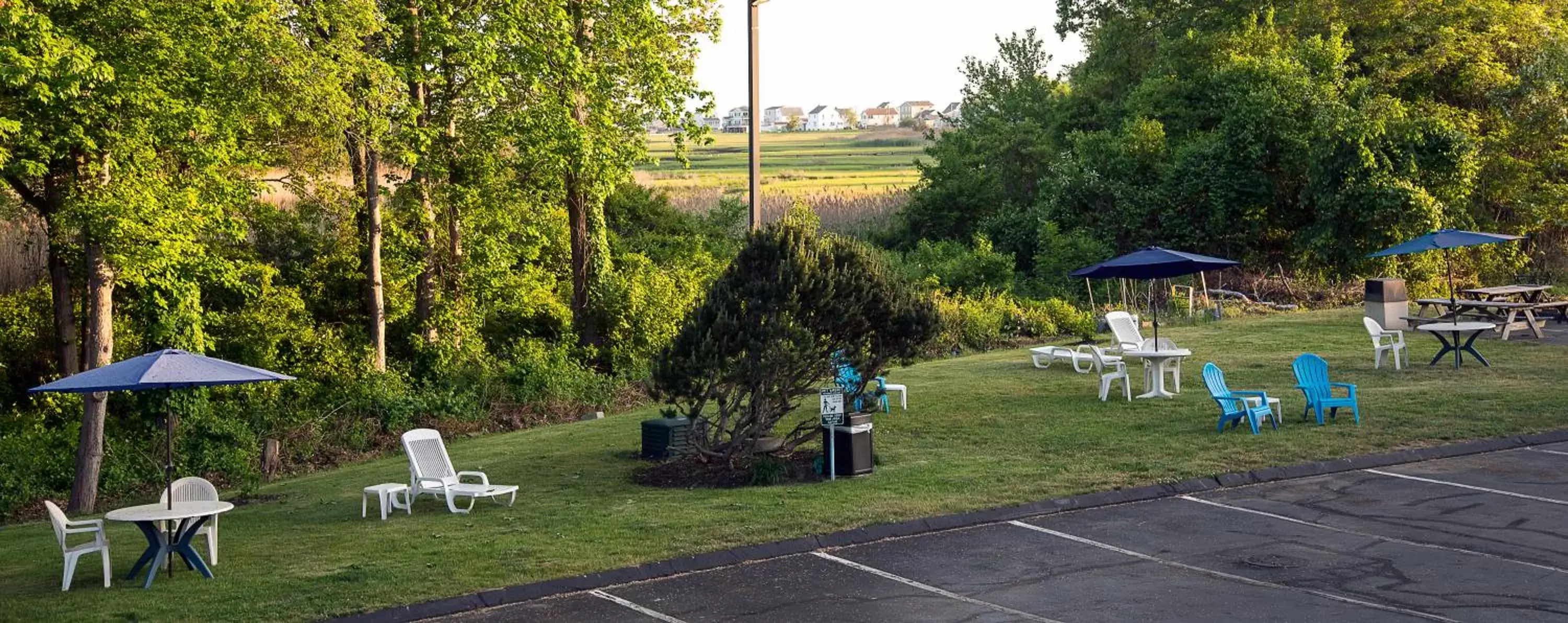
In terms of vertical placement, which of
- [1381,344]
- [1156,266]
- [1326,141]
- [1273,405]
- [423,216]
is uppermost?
[1326,141]

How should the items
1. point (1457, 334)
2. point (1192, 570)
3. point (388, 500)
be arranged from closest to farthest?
point (1192, 570), point (388, 500), point (1457, 334)

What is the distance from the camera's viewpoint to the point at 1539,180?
116ft

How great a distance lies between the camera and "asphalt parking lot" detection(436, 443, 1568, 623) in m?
9.46

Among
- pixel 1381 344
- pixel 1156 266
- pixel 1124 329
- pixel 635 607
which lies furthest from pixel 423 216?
pixel 1381 344

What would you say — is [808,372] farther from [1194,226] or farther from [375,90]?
[1194,226]

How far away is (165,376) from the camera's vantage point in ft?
36.7

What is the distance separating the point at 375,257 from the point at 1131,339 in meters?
14.5

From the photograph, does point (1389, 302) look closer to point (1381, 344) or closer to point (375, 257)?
point (1381, 344)

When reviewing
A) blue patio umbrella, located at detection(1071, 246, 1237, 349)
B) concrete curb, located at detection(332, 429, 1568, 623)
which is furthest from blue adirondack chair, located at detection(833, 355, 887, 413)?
blue patio umbrella, located at detection(1071, 246, 1237, 349)

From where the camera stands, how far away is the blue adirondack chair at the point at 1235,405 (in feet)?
53.1

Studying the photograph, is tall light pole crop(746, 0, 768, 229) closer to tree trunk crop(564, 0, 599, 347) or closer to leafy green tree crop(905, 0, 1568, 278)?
tree trunk crop(564, 0, 599, 347)

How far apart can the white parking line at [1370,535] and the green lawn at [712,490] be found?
1.02 metres

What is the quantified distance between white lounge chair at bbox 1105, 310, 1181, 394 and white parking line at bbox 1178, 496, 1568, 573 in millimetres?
7287

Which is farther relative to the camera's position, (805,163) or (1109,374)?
(805,163)
